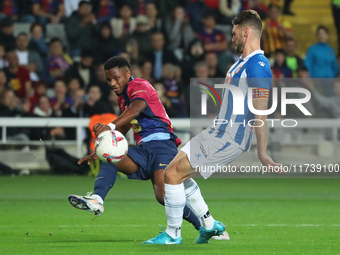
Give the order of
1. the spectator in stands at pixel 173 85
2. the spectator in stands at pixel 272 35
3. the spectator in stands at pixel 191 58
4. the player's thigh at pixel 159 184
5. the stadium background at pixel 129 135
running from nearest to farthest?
the player's thigh at pixel 159 184 < the stadium background at pixel 129 135 < the spectator in stands at pixel 173 85 < the spectator in stands at pixel 191 58 < the spectator in stands at pixel 272 35

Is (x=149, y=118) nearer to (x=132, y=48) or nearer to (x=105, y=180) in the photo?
(x=105, y=180)

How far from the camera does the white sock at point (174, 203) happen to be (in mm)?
5328

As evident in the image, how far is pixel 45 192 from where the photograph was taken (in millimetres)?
10219

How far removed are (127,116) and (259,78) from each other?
1321 mm

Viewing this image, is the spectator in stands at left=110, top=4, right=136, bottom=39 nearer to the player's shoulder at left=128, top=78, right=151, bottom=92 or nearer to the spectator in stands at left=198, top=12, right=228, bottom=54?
the spectator in stands at left=198, top=12, right=228, bottom=54

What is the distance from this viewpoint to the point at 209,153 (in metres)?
5.24

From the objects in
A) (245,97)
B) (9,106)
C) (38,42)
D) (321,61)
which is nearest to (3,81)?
(9,106)

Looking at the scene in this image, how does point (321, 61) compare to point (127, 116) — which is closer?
point (127, 116)

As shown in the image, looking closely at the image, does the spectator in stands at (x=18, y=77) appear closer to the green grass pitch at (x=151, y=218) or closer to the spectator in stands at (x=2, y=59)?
the spectator in stands at (x=2, y=59)

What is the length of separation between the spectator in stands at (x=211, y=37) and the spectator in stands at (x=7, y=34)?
4.49 metres

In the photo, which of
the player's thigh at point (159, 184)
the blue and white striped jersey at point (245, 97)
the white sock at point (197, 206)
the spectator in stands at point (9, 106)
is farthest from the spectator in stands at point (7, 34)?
the blue and white striped jersey at point (245, 97)

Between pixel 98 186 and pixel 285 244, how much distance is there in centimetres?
175

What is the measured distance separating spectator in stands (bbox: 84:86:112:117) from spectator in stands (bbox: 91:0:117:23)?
3325 millimetres

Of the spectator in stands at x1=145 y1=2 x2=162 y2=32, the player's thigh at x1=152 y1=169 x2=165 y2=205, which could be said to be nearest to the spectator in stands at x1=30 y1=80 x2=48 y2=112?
the spectator in stands at x1=145 y1=2 x2=162 y2=32
